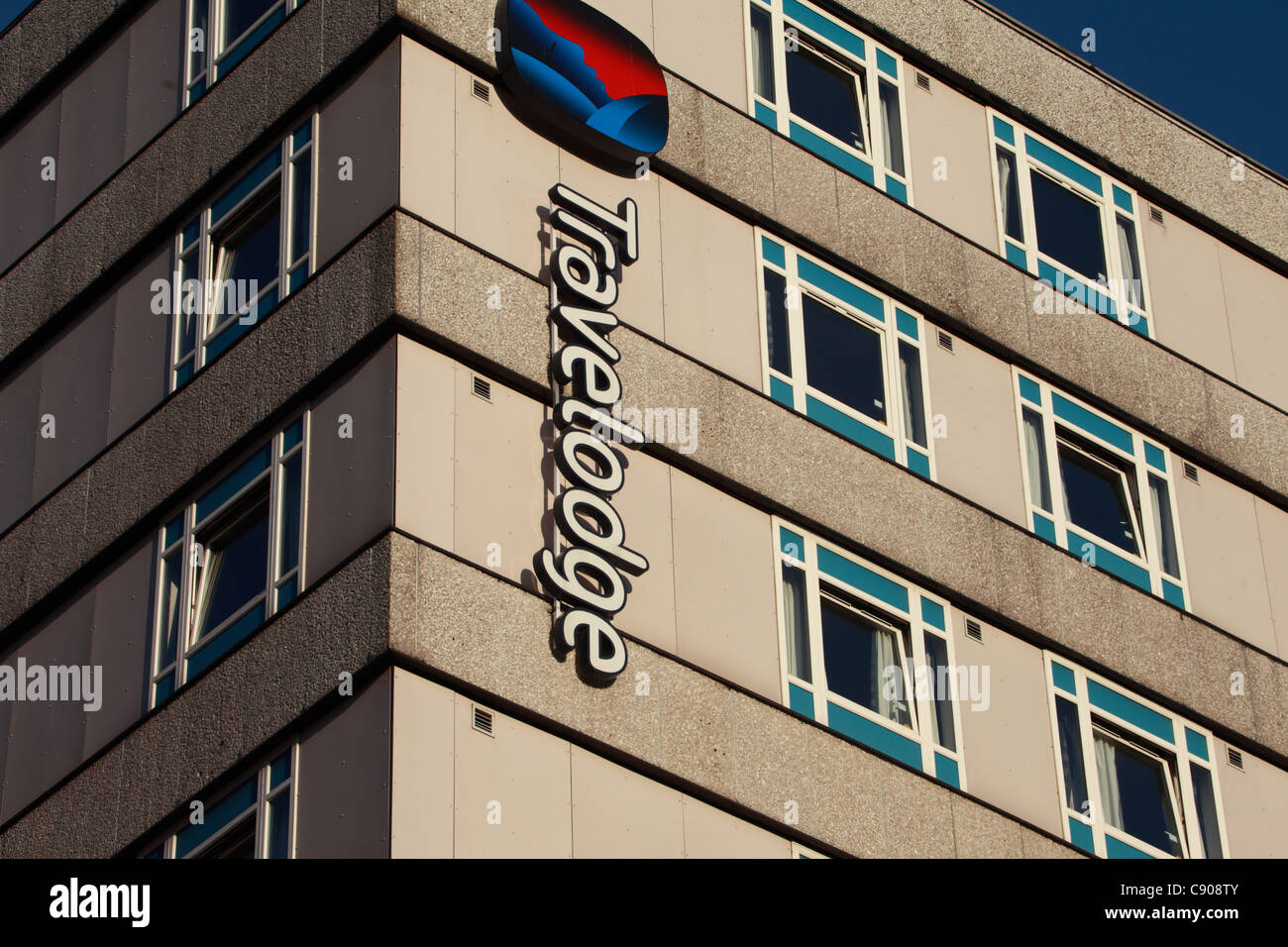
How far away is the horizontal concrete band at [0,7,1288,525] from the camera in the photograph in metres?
27.3

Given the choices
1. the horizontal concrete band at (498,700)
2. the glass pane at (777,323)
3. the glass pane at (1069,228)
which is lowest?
the horizontal concrete band at (498,700)

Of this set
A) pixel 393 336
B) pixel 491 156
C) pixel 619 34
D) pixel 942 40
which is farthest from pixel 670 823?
pixel 942 40

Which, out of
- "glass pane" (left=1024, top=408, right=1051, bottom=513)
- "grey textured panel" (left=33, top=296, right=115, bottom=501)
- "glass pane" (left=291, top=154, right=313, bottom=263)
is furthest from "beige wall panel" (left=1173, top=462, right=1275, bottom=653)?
"grey textured panel" (left=33, top=296, right=115, bottom=501)

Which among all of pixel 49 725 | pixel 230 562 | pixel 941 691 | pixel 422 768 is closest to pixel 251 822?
pixel 422 768

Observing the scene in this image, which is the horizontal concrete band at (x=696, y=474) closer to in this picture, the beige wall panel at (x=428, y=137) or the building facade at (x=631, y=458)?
the building facade at (x=631, y=458)

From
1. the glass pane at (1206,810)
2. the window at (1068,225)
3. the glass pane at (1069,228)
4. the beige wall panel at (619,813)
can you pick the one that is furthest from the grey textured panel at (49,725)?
the glass pane at (1069,228)

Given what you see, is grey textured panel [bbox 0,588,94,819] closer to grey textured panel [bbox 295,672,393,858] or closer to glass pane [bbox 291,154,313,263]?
grey textured panel [bbox 295,672,393,858]

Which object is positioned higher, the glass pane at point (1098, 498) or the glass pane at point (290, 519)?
the glass pane at point (1098, 498)

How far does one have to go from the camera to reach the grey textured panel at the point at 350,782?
2178 centimetres

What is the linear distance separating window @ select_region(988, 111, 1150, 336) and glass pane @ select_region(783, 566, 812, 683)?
6358 millimetres

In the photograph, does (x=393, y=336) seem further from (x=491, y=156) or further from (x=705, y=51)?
(x=705, y=51)

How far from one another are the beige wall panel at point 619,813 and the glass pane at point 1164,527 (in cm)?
846

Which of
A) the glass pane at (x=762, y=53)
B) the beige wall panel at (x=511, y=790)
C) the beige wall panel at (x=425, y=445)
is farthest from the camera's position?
the glass pane at (x=762, y=53)
